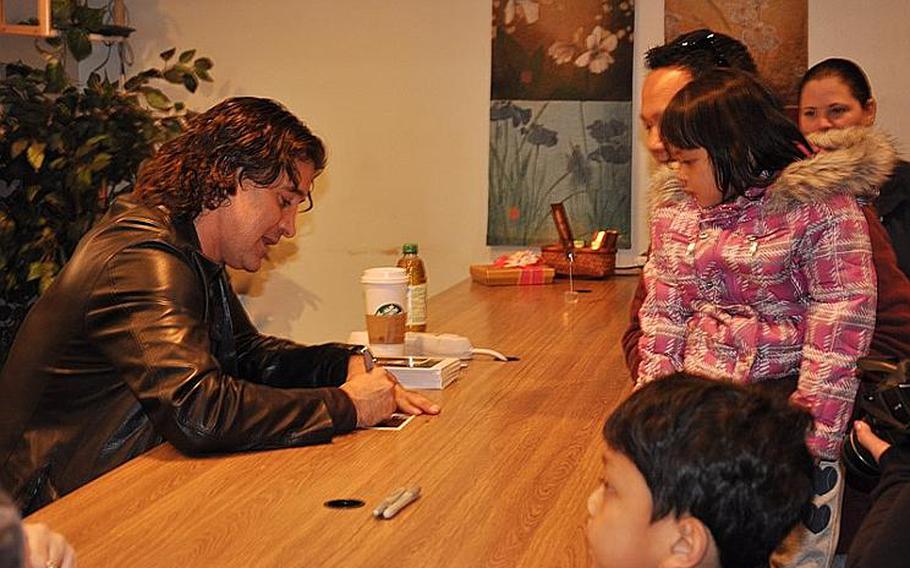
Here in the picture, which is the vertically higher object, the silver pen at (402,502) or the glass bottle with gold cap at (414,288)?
the glass bottle with gold cap at (414,288)

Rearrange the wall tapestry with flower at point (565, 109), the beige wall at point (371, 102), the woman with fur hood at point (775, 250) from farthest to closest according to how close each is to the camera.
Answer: the beige wall at point (371, 102) < the wall tapestry with flower at point (565, 109) < the woman with fur hood at point (775, 250)

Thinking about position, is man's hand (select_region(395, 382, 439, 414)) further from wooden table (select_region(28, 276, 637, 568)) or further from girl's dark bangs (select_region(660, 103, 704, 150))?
girl's dark bangs (select_region(660, 103, 704, 150))

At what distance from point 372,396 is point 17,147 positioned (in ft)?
9.13

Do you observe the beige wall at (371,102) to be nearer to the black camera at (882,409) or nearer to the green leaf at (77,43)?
the green leaf at (77,43)

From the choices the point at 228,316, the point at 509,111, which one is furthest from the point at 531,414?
the point at 509,111

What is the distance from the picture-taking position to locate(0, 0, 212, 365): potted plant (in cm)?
476

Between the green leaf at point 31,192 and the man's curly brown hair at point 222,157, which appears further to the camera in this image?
the green leaf at point 31,192

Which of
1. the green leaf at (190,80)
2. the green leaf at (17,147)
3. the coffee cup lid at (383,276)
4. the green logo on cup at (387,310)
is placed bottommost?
the green logo on cup at (387,310)

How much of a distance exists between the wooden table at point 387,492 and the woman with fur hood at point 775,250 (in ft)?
1.04

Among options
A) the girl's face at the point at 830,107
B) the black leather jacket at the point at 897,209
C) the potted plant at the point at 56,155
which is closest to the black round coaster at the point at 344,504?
the black leather jacket at the point at 897,209

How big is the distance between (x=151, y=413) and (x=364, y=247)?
3.70 metres

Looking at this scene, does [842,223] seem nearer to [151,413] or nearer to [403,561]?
[403,561]

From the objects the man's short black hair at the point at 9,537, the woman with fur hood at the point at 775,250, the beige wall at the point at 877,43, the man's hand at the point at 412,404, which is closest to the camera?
the man's short black hair at the point at 9,537

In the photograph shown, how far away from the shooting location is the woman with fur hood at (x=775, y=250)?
2.14m
